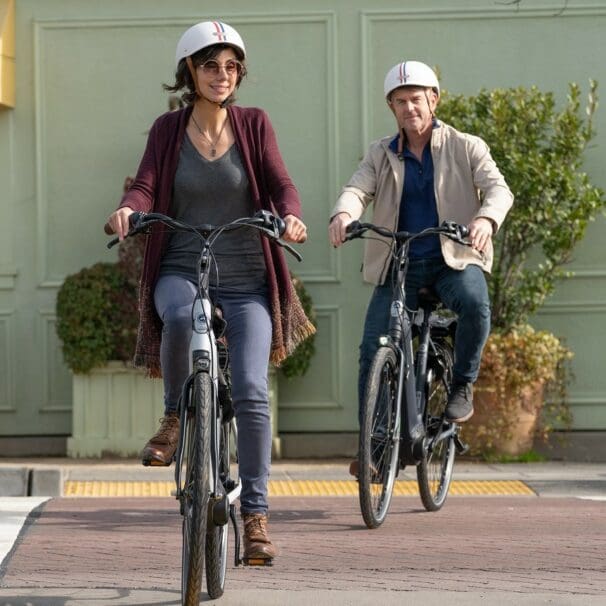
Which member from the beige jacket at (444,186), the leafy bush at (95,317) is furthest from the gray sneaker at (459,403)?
the leafy bush at (95,317)

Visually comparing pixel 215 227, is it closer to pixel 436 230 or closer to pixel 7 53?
pixel 436 230

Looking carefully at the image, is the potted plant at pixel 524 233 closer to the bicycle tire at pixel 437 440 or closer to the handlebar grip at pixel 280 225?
the bicycle tire at pixel 437 440

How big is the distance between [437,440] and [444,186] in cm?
114

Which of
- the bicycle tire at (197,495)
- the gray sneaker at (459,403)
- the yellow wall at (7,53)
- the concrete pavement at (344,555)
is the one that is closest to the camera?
the bicycle tire at (197,495)

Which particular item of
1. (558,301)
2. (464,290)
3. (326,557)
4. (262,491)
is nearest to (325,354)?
(558,301)

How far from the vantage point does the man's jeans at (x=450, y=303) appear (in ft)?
22.4

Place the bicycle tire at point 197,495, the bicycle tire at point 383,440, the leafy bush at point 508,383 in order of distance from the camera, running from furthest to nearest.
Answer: the leafy bush at point 508,383
the bicycle tire at point 383,440
the bicycle tire at point 197,495

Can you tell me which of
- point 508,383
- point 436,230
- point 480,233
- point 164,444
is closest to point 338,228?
point 436,230

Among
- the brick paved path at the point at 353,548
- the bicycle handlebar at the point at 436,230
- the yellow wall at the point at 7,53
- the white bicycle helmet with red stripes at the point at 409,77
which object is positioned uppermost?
the yellow wall at the point at 7,53

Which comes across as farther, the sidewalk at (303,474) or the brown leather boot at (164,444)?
the sidewalk at (303,474)

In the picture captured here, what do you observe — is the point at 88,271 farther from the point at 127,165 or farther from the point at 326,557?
the point at 326,557

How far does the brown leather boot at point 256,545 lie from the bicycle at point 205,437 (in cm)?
3

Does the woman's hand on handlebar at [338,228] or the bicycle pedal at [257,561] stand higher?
the woman's hand on handlebar at [338,228]

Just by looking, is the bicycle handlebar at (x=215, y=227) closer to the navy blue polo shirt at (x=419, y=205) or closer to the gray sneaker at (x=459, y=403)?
the navy blue polo shirt at (x=419, y=205)
